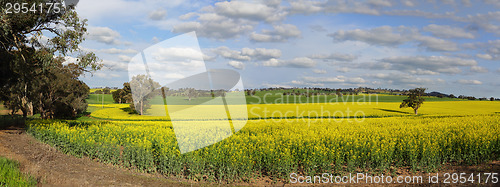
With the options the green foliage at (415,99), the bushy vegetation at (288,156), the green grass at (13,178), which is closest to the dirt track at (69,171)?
the green grass at (13,178)

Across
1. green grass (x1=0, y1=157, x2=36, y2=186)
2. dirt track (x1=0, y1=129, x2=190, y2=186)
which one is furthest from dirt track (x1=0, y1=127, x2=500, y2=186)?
Answer: green grass (x1=0, y1=157, x2=36, y2=186)

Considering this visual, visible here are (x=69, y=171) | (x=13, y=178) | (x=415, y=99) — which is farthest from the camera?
(x=415, y=99)

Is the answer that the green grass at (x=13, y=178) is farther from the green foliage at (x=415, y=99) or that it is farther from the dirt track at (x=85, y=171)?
the green foliage at (x=415, y=99)

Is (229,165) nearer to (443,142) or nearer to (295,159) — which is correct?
(295,159)

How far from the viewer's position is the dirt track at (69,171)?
10539mm

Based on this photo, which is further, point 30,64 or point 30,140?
point 30,64

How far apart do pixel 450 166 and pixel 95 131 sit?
1997 centimetres

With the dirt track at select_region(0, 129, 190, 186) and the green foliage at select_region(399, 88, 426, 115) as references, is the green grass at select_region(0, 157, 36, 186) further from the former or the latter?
the green foliage at select_region(399, 88, 426, 115)

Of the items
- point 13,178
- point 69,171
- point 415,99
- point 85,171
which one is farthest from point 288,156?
point 415,99

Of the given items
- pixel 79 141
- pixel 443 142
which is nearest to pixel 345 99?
pixel 443 142

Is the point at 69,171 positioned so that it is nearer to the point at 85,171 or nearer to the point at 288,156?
the point at 85,171

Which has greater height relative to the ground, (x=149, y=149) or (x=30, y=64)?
(x=30, y=64)

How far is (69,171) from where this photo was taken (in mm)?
12594

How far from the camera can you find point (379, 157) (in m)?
11.1
